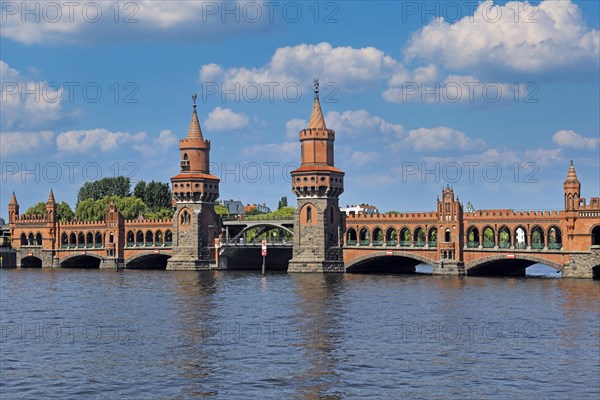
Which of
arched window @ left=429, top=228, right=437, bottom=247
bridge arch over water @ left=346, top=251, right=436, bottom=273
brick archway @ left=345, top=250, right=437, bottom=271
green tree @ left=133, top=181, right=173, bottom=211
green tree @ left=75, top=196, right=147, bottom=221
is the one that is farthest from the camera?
green tree @ left=133, top=181, right=173, bottom=211

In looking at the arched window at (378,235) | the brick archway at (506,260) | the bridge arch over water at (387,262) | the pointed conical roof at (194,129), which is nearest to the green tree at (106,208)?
the pointed conical roof at (194,129)

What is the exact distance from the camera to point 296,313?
213 feet

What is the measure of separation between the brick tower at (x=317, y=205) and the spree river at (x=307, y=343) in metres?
26.8

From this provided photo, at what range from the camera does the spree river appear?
38562 millimetres

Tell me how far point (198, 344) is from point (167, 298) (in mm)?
29196

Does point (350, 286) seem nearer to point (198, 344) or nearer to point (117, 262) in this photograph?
point (198, 344)

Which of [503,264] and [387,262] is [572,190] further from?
[387,262]

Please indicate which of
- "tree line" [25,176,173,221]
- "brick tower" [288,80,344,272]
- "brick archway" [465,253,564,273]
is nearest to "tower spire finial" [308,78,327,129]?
"brick tower" [288,80,344,272]

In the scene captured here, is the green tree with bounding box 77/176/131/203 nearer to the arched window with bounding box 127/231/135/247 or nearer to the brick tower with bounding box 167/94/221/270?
the arched window with bounding box 127/231/135/247

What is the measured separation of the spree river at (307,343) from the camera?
127 ft

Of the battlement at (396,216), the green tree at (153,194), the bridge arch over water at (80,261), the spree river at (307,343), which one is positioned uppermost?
the green tree at (153,194)

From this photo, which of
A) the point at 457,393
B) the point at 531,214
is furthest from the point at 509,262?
the point at 457,393

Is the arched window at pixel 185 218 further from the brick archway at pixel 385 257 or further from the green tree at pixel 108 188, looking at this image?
the green tree at pixel 108 188

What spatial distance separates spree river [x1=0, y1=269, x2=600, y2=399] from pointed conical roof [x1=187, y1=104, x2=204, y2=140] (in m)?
47.3
